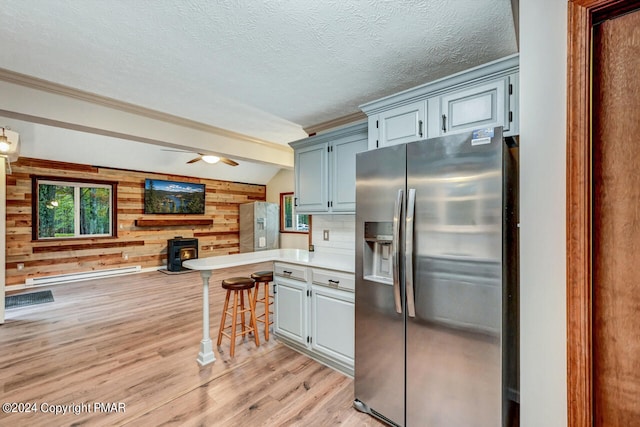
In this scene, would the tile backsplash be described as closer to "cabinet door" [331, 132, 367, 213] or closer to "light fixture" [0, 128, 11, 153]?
"cabinet door" [331, 132, 367, 213]

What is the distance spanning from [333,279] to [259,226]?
5.87 meters

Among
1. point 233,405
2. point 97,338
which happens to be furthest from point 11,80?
point 233,405

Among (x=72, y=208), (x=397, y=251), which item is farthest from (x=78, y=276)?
(x=397, y=251)

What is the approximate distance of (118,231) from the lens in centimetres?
623

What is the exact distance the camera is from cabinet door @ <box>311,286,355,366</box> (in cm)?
236

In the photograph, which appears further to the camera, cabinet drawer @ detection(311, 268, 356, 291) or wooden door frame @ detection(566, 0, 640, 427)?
cabinet drawer @ detection(311, 268, 356, 291)

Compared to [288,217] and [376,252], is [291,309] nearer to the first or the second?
[376,252]

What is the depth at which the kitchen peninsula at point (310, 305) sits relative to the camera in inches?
93.8

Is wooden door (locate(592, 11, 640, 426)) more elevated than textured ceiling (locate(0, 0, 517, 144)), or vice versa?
textured ceiling (locate(0, 0, 517, 144))

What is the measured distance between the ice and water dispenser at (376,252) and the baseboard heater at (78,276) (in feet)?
20.9

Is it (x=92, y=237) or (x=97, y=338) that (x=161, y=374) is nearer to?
(x=97, y=338)

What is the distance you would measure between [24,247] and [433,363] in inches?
277

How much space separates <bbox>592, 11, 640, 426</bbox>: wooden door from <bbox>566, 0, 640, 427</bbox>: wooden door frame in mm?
40

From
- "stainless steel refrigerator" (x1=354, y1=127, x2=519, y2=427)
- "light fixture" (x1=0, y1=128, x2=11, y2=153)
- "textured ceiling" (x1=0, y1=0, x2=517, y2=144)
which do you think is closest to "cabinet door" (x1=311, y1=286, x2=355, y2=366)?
"stainless steel refrigerator" (x1=354, y1=127, x2=519, y2=427)
